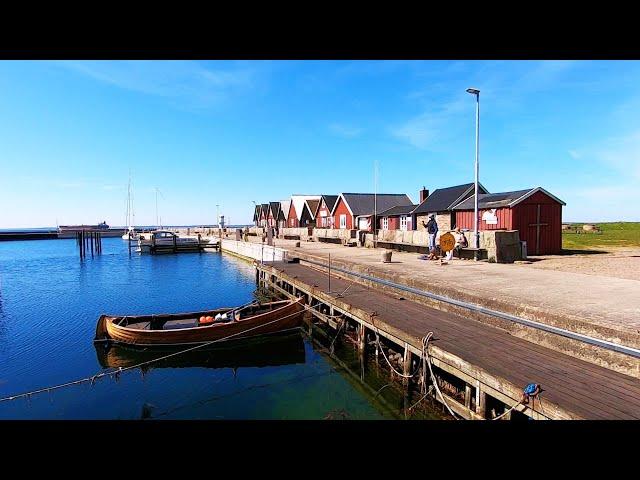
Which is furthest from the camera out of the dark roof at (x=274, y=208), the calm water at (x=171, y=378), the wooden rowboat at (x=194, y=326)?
the dark roof at (x=274, y=208)

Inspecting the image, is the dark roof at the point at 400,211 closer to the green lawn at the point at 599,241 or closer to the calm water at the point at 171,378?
the green lawn at the point at 599,241

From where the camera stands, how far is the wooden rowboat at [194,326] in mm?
15000

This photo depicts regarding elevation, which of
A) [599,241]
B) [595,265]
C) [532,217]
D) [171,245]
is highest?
[532,217]

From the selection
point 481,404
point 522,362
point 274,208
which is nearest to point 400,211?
point 522,362

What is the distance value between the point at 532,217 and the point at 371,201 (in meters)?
24.9

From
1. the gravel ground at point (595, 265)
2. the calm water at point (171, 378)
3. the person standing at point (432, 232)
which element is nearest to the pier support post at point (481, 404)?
the calm water at point (171, 378)

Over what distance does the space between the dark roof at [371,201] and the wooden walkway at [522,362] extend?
32221mm

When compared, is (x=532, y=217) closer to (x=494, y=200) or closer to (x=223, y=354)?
(x=494, y=200)

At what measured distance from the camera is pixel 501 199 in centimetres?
2431

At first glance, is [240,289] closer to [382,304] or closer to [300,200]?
[382,304]

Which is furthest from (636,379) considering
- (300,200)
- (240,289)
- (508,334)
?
(300,200)

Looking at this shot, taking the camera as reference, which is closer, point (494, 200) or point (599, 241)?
point (494, 200)
